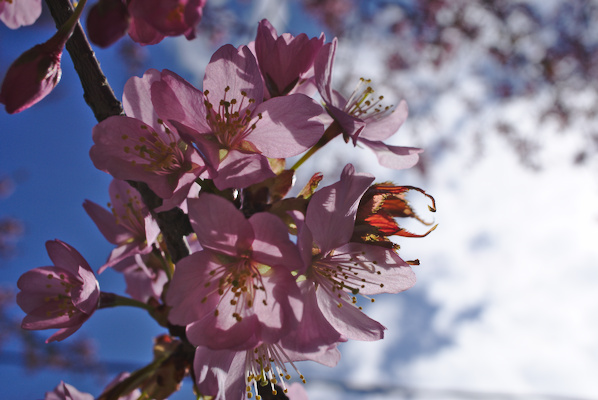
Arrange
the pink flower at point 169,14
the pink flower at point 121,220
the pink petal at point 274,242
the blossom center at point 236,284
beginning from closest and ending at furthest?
1. the pink flower at point 169,14
2. the pink petal at point 274,242
3. the blossom center at point 236,284
4. the pink flower at point 121,220

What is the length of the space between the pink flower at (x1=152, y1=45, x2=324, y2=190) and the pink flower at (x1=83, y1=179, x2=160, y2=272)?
0.38 metres

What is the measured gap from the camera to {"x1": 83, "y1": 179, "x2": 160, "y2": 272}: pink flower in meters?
1.20

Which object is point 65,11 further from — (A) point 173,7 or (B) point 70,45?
(A) point 173,7

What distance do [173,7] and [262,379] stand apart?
0.87 metres

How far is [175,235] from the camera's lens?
1006 millimetres

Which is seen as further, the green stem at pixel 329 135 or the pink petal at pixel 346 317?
the green stem at pixel 329 135

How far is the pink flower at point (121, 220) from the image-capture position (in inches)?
47.1

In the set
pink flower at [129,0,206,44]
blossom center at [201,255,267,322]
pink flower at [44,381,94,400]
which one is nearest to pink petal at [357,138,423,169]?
blossom center at [201,255,267,322]

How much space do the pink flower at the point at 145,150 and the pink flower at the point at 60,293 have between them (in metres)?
0.29

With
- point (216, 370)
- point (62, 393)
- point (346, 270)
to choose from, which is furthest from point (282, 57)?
point (62, 393)

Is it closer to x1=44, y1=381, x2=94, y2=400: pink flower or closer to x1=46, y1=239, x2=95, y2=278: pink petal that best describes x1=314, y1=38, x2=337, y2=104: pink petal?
x1=46, y1=239, x2=95, y2=278: pink petal

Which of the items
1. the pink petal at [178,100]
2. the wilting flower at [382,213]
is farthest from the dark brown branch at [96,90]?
the wilting flower at [382,213]

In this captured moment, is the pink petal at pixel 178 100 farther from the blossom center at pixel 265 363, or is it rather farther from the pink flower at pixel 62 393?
the pink flower at pixel 62 393

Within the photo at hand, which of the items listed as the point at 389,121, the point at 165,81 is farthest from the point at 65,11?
the point at 389,121
